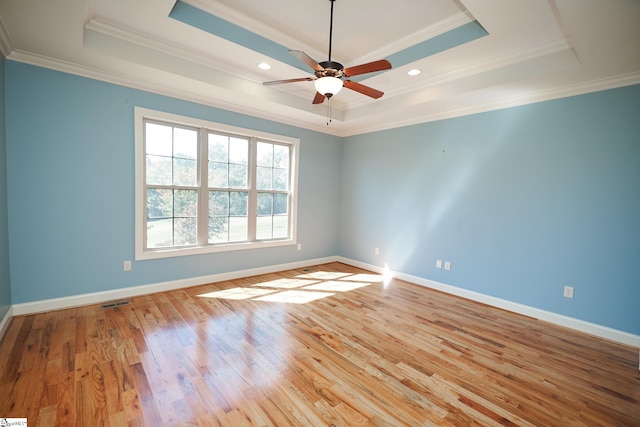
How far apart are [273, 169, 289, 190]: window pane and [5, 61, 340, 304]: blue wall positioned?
153 centimetres

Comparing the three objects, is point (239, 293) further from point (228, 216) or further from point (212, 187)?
point (212, 187)

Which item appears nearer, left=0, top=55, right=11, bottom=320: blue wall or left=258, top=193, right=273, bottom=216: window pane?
left=0, top=55, right=11, bottom=320: blue wall

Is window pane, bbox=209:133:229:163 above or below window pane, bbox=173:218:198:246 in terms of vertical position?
above

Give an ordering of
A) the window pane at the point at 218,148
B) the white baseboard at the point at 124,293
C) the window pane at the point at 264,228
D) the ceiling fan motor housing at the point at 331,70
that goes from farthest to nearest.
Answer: the window pane at the point at 264,228 < the window pane at the point at 218,148 < the white baseboard at the point at 124,293 < the ceiling fan motor housing at the point at 331,70

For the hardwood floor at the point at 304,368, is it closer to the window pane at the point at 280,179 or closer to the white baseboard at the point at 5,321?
the white baseboard at the point at 5,321

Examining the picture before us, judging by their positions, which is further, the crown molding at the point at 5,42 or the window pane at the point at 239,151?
the window pane at the point at 239,151

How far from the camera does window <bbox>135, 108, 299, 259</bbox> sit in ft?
11.6

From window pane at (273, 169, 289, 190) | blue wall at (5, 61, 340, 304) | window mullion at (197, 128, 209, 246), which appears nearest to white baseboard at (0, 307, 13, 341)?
blue wall at (5, 61, 340, 304)

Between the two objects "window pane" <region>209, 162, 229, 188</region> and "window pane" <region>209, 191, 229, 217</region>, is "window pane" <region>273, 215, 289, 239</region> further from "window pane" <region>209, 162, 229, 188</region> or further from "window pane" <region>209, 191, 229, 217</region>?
"window pane" <region>209, 162, 229, 188</region>

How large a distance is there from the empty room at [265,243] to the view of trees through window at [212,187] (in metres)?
0.03

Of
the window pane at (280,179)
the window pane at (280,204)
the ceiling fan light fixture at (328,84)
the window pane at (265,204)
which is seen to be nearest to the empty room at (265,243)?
the ceiling fan light fixture at (328,84)

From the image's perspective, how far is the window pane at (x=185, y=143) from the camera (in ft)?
12.2

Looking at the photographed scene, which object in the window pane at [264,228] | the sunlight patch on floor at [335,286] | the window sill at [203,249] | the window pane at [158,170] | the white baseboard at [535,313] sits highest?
the window pane at [158,170]

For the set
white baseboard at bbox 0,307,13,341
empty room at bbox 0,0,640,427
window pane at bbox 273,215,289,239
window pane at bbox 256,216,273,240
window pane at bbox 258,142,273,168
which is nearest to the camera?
empty room at bbox 0,0,640,427
